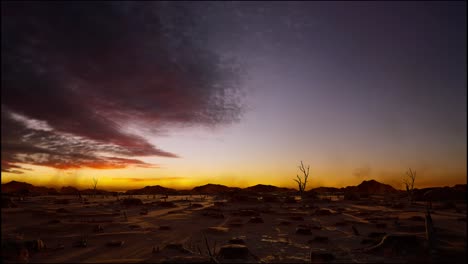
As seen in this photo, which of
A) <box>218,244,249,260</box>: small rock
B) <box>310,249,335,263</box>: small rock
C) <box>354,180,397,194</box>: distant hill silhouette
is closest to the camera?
<box>310,249,335,263</box>: small rock

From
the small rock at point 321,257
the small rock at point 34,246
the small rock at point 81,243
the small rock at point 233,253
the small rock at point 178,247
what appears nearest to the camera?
the small rock at point 321,257

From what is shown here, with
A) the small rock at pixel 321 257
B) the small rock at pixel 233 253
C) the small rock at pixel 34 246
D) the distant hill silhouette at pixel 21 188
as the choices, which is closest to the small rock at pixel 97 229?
the small rock at pixel 34 246

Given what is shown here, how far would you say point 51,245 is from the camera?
21188 mm

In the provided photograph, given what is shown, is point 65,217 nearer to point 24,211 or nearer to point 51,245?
point 24,211

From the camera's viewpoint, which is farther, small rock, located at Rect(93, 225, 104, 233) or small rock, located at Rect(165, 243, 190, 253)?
small rock, located at Rect(93, 225, 104, 233)

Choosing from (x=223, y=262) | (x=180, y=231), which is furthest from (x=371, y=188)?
(x=223, y=262)

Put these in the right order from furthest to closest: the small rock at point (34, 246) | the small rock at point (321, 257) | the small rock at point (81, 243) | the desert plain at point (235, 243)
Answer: the small rock at point (81, 243)
the small rock at point (34, 246)
the small rock at point (321, 257)
the desert plain at point (235, 243)

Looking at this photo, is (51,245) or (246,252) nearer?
(246,252)

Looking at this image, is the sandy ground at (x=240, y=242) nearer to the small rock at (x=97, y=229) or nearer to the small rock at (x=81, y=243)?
the small rock at (x=97, y=229)

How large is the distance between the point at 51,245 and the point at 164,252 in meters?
9.67

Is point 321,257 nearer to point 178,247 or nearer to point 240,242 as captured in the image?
point 240,242

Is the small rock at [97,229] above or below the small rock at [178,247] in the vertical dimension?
above

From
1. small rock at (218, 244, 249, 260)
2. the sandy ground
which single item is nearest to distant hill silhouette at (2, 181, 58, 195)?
the sandy ground

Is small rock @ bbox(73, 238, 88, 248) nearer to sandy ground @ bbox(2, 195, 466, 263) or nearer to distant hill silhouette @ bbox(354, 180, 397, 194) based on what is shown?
sandy ground @ bbox(2, 195, 466, 263)
